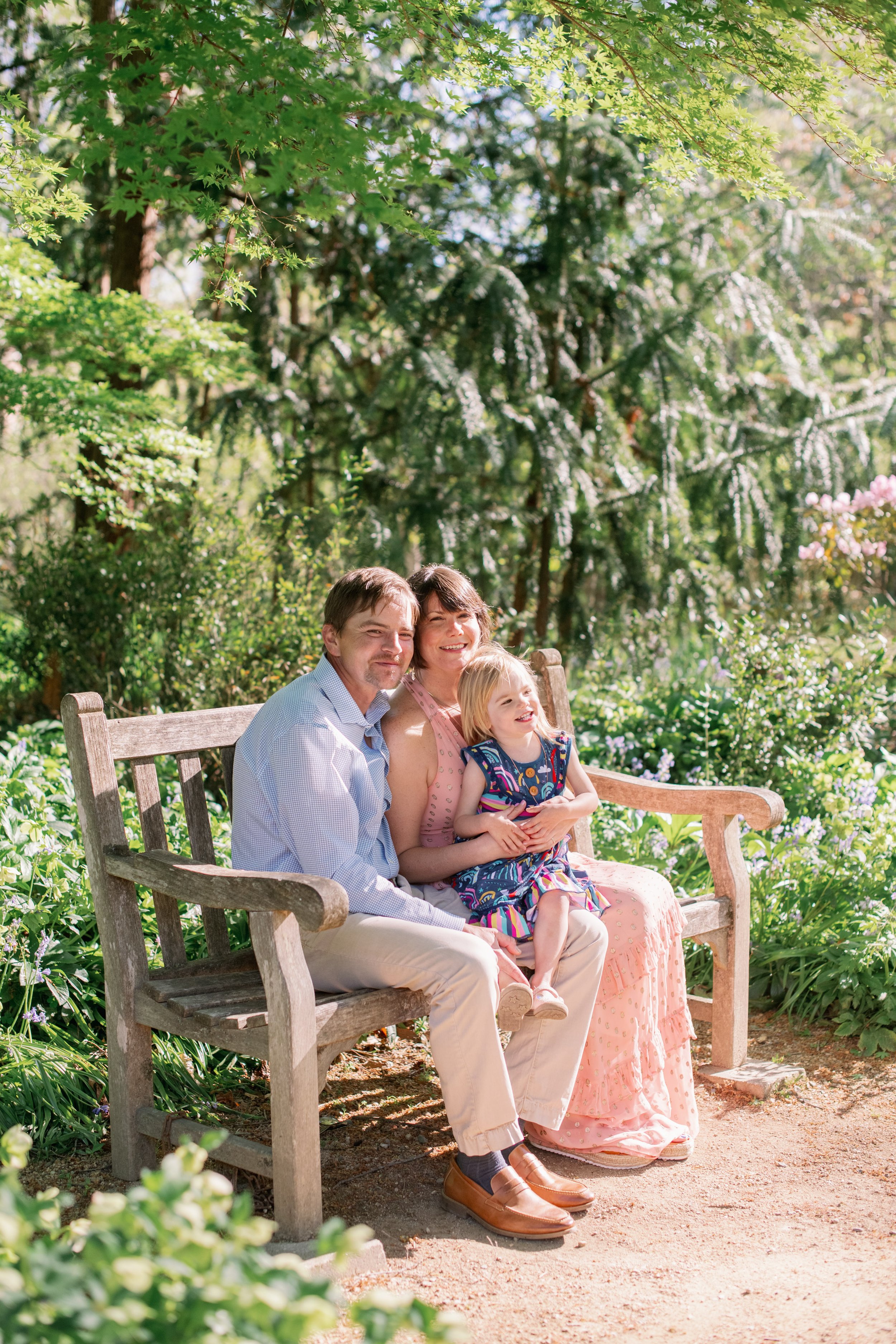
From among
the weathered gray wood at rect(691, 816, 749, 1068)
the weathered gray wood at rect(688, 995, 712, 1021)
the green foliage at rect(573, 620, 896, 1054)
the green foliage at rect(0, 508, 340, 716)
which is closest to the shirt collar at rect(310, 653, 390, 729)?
the weathered gray wood at rect(691, 816, 749, 1068)

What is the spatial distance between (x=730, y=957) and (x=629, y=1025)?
0.55 metres

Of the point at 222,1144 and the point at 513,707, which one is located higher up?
the point at 513,707

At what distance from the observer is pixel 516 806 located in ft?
9.62

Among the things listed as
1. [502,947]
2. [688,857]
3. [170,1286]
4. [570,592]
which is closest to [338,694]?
[502,947]

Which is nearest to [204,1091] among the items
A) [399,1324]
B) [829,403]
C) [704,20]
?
[399,1324]

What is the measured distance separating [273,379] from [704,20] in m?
4.26

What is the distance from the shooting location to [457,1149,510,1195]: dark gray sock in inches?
100

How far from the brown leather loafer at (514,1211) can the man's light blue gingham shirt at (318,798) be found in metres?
0.57

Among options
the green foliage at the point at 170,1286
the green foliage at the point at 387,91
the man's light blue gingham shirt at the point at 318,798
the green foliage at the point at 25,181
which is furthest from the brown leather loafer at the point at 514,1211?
the green foliage at the point at 25,181

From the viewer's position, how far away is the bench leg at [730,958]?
3.38 metres

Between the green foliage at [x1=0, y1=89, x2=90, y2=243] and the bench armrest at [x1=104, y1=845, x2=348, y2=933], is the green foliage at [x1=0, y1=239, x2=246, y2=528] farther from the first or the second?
the bench armrest at [x1=104, y1=845, x2=348, y2=933]

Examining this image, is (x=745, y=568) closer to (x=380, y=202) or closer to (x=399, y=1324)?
(x=380, y=202)

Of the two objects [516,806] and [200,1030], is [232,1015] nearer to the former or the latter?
[200,1030]

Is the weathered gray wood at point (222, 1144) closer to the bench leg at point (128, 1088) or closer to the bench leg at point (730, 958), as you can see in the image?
the bench leg at point (128, 1088)
